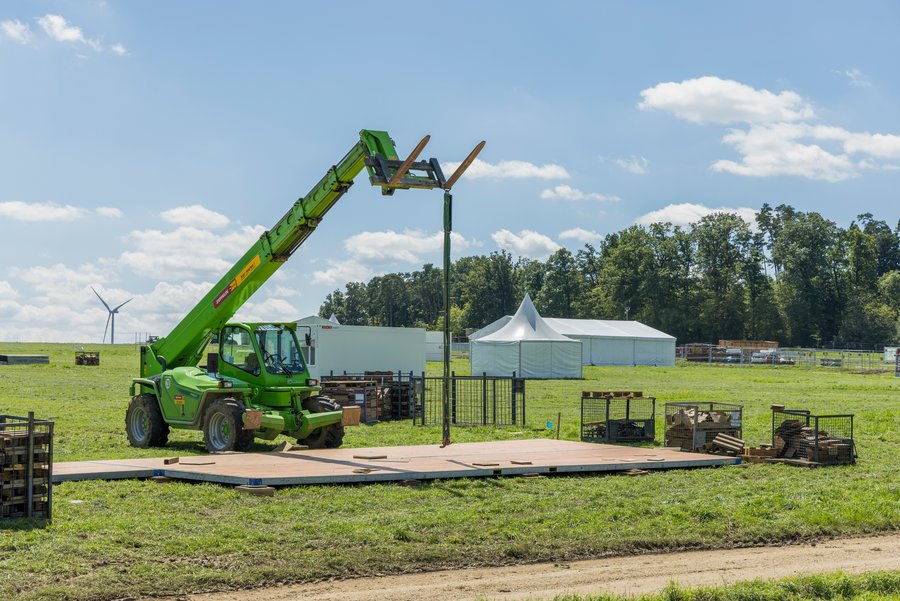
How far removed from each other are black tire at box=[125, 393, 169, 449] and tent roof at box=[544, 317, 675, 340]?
54.1 metres

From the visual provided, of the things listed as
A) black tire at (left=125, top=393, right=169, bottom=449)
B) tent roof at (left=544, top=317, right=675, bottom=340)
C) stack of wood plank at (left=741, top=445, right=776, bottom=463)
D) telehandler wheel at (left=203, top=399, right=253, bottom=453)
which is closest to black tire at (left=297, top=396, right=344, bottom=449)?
telehandler wheel at (left=203, top=399, right=253, bottom=453)

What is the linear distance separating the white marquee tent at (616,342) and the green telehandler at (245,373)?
54.2m

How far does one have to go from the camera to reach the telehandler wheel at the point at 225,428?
59.2 ft

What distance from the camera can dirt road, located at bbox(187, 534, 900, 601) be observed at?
29.7 feet

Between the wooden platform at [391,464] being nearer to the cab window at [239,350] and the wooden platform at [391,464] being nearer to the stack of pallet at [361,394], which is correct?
the cab window at [239,350]

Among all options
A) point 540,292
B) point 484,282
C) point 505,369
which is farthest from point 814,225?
point 505,369

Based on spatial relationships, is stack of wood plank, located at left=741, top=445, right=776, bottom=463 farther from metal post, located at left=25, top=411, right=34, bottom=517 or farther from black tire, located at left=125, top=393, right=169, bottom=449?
metal post, located at left=25, top=411, right=34, bottom=517

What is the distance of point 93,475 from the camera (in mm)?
14305

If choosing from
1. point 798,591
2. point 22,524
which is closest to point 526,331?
point 22,524

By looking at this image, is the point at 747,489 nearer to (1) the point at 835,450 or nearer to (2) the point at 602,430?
(1) the point at 835,450

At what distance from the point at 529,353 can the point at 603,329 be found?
23078 millimetres

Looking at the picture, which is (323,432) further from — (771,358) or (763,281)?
(763,281)

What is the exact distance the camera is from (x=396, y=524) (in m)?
11.7

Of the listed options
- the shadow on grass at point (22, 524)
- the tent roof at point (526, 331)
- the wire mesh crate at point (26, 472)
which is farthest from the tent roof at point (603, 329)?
the shadow on grass at point (22, 524)
